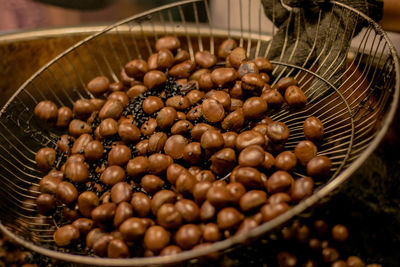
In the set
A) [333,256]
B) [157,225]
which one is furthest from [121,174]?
[333,256]

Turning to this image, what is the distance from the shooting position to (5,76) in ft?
4.68

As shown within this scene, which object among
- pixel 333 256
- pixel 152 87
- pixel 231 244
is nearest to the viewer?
A: pixel 231 244

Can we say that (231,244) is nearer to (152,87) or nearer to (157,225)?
(157,225)

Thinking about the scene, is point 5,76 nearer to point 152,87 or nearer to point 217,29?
point 152,87

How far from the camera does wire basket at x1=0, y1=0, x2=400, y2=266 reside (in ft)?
2.85

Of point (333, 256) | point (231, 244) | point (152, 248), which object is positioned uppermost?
point (231, 244)

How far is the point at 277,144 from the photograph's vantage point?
1.01 metres

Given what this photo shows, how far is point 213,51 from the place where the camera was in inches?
58.0

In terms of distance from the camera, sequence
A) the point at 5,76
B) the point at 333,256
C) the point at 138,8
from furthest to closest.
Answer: the point at 138,8 < the point at 5,76 < the point at 333,256

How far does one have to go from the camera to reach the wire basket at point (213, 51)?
0.87 m

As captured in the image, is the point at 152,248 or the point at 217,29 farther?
the point at 217,29

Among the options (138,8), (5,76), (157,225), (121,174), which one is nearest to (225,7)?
(138,8)

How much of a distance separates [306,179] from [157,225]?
40cm

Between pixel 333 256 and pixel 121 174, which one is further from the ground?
pixel 121 174
